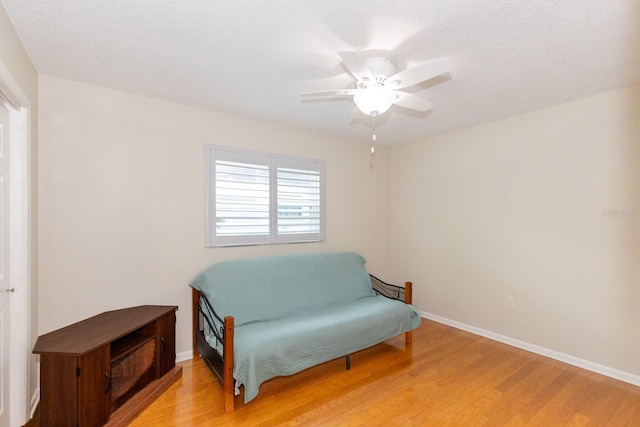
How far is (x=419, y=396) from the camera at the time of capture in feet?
7.40

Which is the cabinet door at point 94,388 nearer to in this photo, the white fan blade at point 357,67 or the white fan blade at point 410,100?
the white fan blade at point 357,67

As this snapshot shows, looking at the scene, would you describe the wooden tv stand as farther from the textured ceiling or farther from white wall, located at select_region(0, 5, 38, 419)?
the textured ceiling

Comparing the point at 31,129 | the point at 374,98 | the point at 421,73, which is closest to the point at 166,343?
the point at 31,129

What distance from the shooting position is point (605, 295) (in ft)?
8.48

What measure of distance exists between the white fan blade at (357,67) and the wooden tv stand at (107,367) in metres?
2.14

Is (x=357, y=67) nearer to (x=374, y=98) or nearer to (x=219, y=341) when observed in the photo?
(x=374, y=98)

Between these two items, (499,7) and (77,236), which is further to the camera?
(77,236)

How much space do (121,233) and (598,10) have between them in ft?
11.0

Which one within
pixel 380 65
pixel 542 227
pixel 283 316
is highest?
pixel 380 65

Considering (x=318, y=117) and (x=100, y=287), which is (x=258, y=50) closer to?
(x=318, y=117)

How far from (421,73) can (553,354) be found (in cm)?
286

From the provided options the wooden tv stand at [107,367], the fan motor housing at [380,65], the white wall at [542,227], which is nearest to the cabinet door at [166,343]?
the wooden tv stand at [107,367]

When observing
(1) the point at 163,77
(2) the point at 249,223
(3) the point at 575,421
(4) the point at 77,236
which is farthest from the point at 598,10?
(4) the point at 77,236

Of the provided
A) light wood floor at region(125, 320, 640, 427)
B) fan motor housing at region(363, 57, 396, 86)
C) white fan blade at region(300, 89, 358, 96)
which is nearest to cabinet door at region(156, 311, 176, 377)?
light wood floor at region(125, 320, 640, 427)
